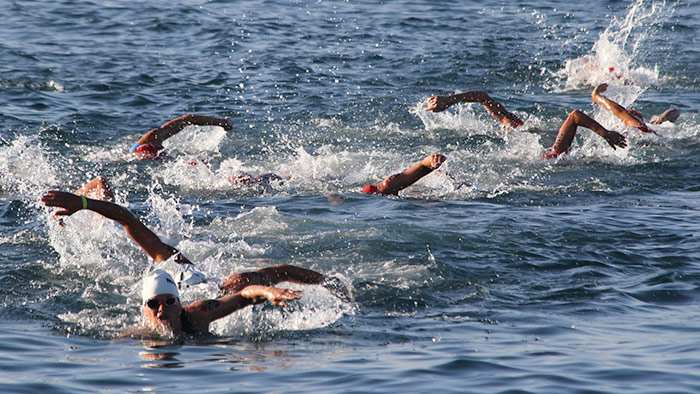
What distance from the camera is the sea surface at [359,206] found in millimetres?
7004

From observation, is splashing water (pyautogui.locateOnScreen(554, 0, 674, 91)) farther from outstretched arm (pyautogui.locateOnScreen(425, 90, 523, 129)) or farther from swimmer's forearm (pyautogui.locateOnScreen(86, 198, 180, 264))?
swimmer's forearm (pyautogui.locateOnScreen(86, 198, 180, 264))

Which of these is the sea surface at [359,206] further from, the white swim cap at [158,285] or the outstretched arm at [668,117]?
the white swim cap at [158,285]

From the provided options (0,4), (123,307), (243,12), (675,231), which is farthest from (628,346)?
(0,4)

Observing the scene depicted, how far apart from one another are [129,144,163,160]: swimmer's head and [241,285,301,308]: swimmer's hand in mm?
6598

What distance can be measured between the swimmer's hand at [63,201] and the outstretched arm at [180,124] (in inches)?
186

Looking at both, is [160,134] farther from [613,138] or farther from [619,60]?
[619,60]

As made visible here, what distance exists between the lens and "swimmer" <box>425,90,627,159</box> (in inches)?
487

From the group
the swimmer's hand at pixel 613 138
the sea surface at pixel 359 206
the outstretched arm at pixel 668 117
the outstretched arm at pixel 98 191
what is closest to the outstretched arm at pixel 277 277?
the sea surface at pixel 359 206

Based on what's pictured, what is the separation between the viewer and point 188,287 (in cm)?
851

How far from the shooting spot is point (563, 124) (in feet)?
46.2

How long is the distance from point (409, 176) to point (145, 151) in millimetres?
4385

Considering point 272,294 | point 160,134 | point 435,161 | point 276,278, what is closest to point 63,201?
point 276,278

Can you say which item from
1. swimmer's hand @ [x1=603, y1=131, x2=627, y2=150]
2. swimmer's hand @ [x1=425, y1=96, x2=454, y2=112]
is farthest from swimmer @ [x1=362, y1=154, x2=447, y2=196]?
swimmer's hand @ [x1=603, y1=131, x2=627, y2=150]

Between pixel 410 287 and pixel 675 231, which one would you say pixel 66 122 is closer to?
pixel 410 287
